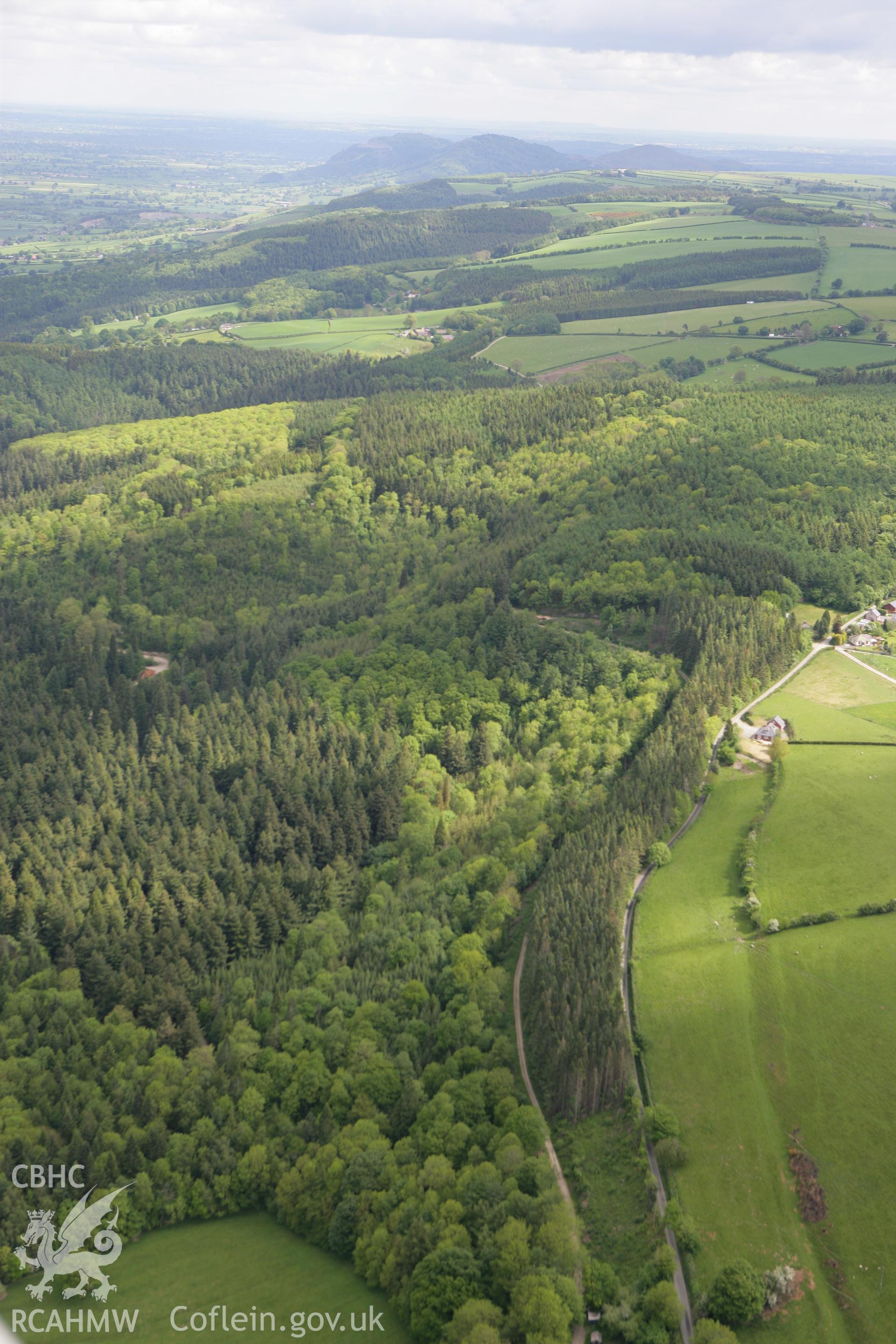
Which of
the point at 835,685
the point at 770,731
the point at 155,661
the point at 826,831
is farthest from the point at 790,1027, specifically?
the point at 155,661

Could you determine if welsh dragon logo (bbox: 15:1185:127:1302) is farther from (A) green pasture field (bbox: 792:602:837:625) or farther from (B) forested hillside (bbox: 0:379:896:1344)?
(A) green pasture field (bbox: 792:602:837:625)

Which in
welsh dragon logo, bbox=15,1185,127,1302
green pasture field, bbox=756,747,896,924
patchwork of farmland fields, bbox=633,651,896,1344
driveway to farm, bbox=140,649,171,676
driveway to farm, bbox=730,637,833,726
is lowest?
welsh dragon logo, bbox=15,1185,127,1302

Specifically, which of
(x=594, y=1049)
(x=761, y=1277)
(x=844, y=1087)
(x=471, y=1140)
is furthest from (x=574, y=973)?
(x=761, y=1277)

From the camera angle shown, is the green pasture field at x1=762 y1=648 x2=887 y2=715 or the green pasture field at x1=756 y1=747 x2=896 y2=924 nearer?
the green pasture field at x1=756 y1=747 x2=896 y2=924

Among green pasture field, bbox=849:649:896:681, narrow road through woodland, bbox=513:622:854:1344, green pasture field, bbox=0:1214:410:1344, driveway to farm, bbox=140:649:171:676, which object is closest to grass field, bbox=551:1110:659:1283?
narrow road through woodland, bbox=513:622:854:1344

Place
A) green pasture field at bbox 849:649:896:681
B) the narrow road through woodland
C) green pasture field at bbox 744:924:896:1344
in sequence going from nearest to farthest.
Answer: the narrow road through woodland, green pasture field at bbox 744:924:896:1344, green pasture field at bbox 849:649:896:681

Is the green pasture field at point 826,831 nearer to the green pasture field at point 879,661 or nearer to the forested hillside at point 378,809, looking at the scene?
the forested hillside at point 378,809
